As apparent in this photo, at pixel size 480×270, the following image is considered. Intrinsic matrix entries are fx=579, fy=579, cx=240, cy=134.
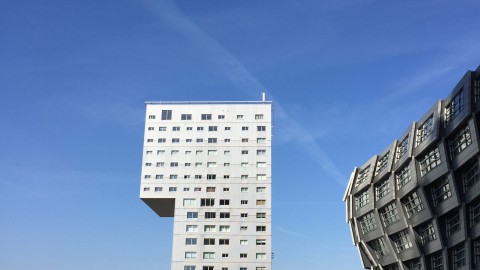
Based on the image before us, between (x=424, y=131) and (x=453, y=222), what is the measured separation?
11.1m

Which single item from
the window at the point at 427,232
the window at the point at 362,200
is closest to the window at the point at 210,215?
the window at the point at 362,200

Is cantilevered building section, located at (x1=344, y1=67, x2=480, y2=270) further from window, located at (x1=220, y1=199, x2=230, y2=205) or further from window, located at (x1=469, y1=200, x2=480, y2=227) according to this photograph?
window, located at (x1=220, y1=199, x2=230, y2=205)

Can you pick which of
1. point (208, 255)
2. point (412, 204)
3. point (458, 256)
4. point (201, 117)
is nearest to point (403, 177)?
point (412, 204)

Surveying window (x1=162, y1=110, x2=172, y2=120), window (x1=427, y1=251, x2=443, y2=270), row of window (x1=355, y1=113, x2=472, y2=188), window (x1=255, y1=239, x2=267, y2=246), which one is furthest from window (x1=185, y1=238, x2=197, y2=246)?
window (x1=427, y1=251, x2=443, y2=270)

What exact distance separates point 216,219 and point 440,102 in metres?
44.1

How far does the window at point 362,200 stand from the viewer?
8578 cm

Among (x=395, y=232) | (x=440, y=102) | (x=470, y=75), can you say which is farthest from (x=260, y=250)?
(x=470, y=75)

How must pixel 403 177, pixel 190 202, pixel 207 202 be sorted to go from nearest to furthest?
pixel 403 177, pixel 190 202, pixel 207 202

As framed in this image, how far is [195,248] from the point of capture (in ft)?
304

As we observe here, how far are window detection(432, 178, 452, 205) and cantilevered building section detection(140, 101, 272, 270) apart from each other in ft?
109

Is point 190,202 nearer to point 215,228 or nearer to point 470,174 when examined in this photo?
point 215,228

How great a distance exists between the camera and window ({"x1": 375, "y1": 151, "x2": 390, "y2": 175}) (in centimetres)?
8032

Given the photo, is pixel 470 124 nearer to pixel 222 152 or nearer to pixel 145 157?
pixel 222 152

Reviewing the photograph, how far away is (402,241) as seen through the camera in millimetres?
77062
